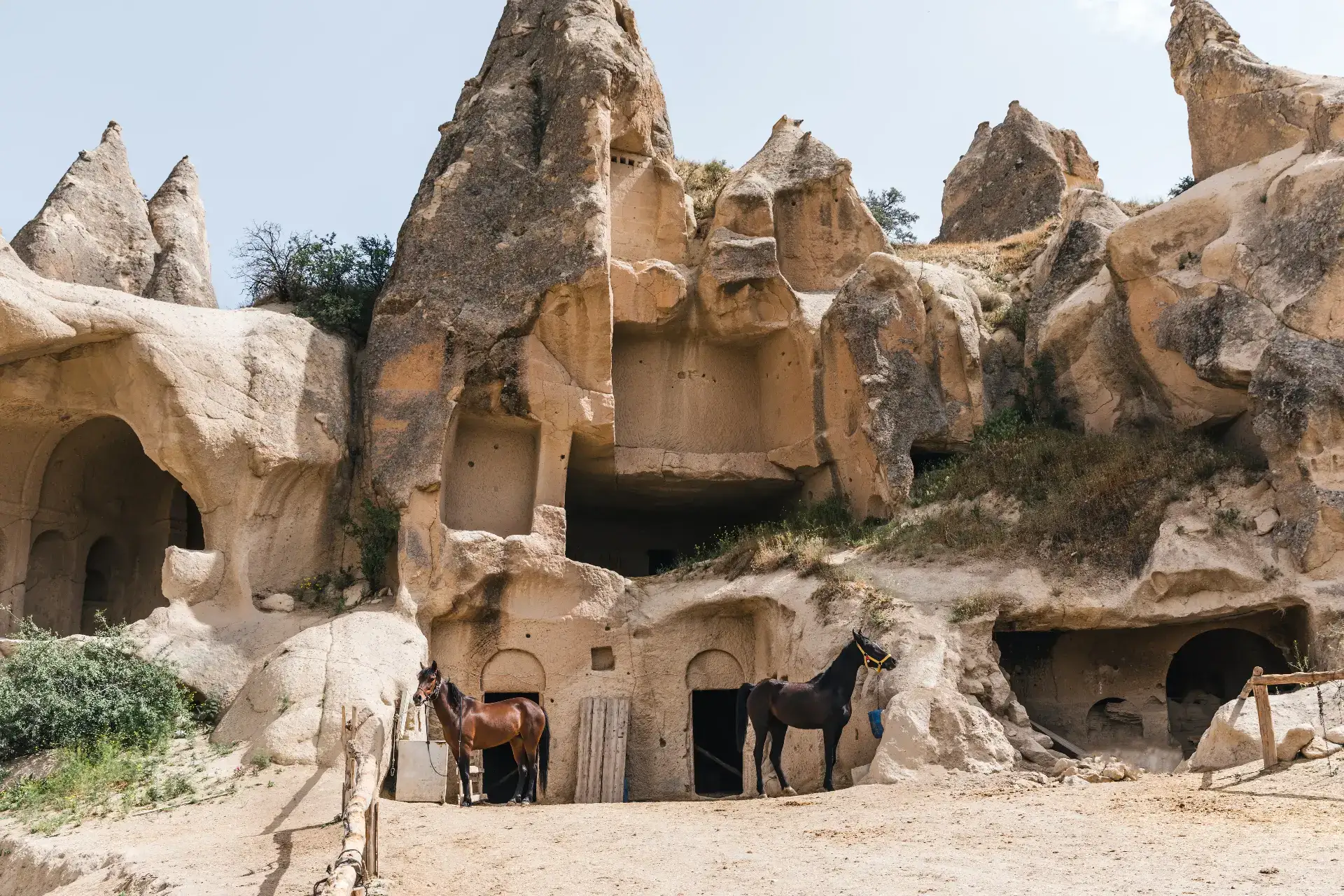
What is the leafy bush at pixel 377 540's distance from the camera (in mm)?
16188

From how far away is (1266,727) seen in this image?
1035 centimetres

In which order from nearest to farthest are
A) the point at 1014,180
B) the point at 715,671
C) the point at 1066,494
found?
the point at 1066,494 < the point at 715,671 < the point at 1014,180

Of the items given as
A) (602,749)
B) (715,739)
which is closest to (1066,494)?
(715,739)

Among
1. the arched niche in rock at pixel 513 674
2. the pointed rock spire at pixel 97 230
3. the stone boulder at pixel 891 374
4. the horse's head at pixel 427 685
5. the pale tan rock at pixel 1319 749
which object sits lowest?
the pale tan rock at pixel 1319 749

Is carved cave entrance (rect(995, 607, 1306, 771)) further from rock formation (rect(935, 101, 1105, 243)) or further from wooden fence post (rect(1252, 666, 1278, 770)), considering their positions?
rock formation (rect(935, 101, 1105, 243))

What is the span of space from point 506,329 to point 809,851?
31.6ft

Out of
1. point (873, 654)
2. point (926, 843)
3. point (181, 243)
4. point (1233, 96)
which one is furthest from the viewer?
point (181, 243)

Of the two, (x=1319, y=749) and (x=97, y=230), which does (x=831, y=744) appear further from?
(x=97, y=230)

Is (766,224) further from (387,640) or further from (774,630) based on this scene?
(387,640)

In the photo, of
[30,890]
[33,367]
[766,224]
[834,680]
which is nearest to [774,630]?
[834,680]

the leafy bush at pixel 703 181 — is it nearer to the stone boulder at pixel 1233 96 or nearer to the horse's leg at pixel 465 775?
the stone boulder at pixel 1233 96

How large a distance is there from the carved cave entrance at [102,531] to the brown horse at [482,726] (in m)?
6.29

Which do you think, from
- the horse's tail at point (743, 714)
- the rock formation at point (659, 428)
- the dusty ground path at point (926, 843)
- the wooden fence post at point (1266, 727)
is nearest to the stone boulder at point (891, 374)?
the rock formation at point (659, 428)

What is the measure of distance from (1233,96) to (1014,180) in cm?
1229
